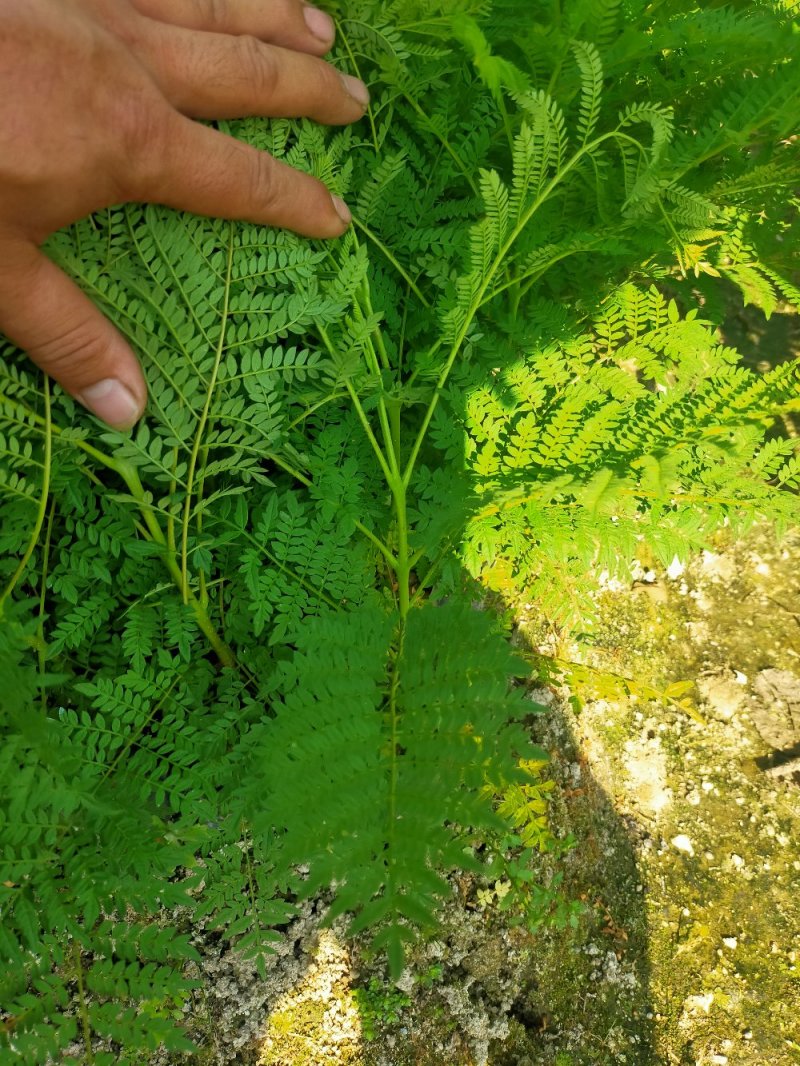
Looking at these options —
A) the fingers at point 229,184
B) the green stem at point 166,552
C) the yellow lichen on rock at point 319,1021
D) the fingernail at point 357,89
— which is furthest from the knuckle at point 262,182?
the yellow lichen on rock at point 319,1021

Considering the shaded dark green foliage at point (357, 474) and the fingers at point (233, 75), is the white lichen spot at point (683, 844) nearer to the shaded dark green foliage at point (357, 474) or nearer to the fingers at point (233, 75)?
the shaded dark green foliage at point (357, 474)

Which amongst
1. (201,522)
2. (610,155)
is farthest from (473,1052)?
(610,155)

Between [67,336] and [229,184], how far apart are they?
386 millimetres

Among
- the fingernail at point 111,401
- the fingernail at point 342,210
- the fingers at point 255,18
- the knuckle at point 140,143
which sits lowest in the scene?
the fingernail at point 111,401

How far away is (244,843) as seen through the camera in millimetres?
1422

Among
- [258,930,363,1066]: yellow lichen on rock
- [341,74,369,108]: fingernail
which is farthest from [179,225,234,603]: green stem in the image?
[258,930,363,1066]: yellow lichen on rock

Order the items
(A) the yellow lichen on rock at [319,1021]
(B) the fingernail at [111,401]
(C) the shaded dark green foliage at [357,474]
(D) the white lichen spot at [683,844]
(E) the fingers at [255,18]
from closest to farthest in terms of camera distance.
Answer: (C) the shaded dark green foliage at [357,474] → (B) the fingernail at [111,401] → (E) the fingers at [255,18] → (A) the yellow lichen on rock at [319,1021] → (D) the white lichen spot at [683,844]

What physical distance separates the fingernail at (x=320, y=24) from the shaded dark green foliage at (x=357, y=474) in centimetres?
3

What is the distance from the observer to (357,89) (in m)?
1.45

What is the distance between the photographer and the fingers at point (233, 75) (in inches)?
50.1

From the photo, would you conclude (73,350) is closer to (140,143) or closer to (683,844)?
(140,143)

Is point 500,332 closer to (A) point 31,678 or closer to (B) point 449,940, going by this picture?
(A) point 31,678

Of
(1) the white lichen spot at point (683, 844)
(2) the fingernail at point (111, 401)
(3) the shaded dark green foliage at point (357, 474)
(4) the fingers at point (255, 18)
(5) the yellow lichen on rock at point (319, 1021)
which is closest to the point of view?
(3) the shaded dark green foliage at point (357, 474)

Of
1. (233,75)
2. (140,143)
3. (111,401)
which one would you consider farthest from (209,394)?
(233,75)
